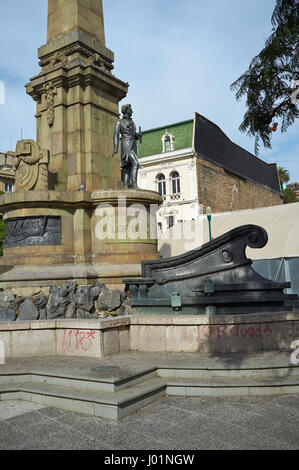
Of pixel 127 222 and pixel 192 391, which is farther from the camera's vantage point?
pixel 127 222

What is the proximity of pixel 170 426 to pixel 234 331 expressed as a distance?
2665 mm

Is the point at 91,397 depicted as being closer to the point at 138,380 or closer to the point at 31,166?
the point at 138,380

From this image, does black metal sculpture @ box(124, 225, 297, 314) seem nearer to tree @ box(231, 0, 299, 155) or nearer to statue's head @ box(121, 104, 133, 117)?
tree @ box(231, 0, 299, 155)

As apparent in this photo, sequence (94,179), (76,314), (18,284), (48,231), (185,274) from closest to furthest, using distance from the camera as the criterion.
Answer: (185,274), (76,314), (18,284), (48,231), (94,179)

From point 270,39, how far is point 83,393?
Answer: 5155 millimetres

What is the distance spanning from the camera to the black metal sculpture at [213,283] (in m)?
7.31

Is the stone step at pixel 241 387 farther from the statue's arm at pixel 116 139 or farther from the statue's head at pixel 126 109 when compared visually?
the statue's head at pixel 126 109

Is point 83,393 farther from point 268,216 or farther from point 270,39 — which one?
point 268,216

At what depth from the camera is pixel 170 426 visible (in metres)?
4.33

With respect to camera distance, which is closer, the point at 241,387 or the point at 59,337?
the point at 241,387

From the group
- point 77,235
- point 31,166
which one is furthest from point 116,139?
point 77,235

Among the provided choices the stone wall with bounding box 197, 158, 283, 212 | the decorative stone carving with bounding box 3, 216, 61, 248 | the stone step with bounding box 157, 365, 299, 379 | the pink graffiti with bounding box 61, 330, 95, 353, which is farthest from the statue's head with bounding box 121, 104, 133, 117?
the stone wall with bounding box 197, 158, 283, 212

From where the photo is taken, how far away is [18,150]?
36.2 ft

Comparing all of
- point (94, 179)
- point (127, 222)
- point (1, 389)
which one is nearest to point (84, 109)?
point (94, 179)
